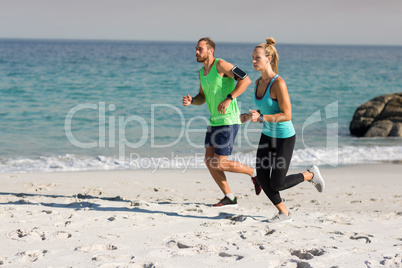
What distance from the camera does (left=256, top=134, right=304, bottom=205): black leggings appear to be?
452 centimetres

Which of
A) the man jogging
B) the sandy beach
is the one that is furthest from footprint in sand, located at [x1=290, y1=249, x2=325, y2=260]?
the man jogging

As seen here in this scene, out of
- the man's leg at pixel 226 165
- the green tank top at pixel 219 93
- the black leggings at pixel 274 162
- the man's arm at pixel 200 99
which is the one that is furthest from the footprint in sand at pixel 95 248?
the man's arm at pixel 200 99

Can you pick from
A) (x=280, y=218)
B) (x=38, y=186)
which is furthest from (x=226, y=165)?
(x=38, y=186)

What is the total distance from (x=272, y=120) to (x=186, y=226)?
4.63 ft

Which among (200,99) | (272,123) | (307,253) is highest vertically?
(200,99)

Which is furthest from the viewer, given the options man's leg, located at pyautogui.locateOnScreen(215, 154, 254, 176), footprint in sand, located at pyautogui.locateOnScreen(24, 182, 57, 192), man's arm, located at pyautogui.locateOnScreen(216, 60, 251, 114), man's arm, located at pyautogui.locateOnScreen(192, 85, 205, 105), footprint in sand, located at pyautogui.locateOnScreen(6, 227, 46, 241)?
footprint in sand, located at pyautogui.locateOnScreen(24, 182, 57, 192)

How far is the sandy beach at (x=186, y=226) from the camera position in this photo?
3.74 meters

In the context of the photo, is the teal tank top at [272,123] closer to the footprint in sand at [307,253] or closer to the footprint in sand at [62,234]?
the footprint in sand at [307,253]

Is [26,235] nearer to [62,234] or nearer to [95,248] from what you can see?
[62,234]

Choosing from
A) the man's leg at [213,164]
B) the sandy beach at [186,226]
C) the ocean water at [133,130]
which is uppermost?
the man's leg at [213,164]

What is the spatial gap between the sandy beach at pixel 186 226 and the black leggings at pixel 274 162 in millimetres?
446

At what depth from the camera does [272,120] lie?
438 centimetres

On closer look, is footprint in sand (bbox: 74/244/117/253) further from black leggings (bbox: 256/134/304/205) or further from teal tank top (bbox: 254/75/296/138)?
teal tank top (bbox: 254/75/296/138)

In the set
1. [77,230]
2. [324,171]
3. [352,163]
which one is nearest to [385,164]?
[352,163]
